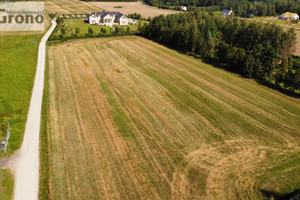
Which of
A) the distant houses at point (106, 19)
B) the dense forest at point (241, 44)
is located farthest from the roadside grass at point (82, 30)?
the dense forest at point (241, 44)

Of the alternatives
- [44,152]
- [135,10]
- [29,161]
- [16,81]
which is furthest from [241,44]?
[135,10]

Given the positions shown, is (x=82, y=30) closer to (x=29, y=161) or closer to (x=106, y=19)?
(x=106, y=19)

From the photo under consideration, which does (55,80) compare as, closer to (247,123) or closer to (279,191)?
(247,123)

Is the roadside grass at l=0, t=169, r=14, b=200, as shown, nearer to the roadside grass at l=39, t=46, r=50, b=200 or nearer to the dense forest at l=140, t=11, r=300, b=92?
the roadside grass at l=39, t=46, r=50, b=200

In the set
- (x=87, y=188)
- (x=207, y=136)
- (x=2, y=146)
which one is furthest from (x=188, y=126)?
(x=2, y=146)

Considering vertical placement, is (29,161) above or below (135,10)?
below
